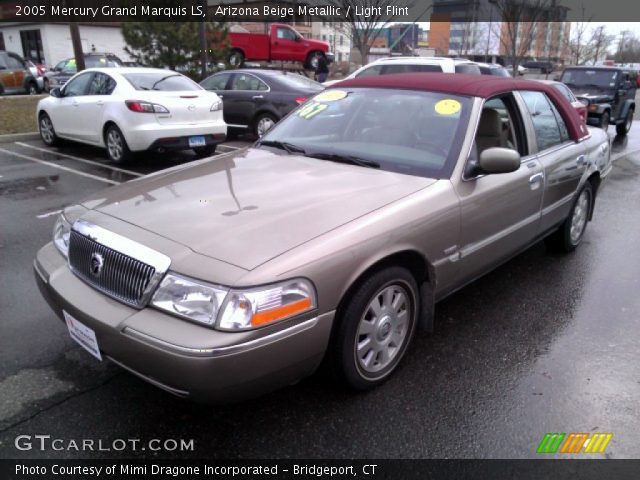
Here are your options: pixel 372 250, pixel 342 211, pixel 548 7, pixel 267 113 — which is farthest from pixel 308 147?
pixel 548 7

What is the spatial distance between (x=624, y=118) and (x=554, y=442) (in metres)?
14.7

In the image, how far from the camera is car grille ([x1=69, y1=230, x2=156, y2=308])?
2322 mm

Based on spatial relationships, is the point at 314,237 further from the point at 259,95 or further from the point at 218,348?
the point at 259,95

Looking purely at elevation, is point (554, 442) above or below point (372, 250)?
below

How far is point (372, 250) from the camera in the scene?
2.54 m

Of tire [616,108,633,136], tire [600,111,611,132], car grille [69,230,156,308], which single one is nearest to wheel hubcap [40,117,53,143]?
car grille [69,230,156,308]

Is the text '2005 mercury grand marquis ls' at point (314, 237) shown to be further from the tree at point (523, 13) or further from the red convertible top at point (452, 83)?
the tree at point (523, 13)

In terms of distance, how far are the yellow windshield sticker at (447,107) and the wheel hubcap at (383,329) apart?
50.8 inches

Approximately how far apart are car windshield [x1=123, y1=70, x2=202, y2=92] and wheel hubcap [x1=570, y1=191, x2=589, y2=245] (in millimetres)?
6172

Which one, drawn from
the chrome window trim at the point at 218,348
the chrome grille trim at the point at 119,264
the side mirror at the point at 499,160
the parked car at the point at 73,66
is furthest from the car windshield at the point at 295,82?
the parked car at the point at 73,66

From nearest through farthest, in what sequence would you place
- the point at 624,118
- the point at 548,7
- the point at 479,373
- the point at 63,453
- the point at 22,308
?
the point at 63,453 < the point at 479,373 < the point at 22,308 < the point at 624,118 < the point at 548,7

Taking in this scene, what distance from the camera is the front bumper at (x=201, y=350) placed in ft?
6.86

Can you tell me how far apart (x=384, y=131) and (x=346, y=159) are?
0.35m

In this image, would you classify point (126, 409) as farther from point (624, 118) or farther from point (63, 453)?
point (624, 118)
